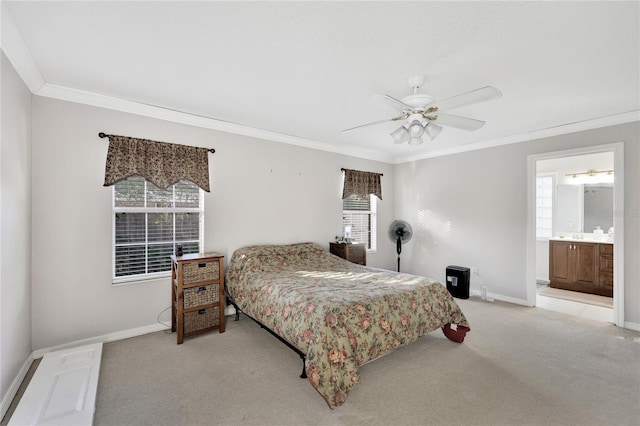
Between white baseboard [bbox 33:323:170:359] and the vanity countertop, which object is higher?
the vanity countertop

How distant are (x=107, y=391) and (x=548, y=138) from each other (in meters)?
5.50

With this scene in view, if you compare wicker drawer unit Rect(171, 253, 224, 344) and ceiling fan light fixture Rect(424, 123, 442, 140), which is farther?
wicker drawer unit Rect(171, 253, 224, 344)

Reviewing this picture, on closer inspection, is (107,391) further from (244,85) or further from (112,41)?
(244,85)

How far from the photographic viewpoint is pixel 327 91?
2799 millimetres

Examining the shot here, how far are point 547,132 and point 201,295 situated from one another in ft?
15.7

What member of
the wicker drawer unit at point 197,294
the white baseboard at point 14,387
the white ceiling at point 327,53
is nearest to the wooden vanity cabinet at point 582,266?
the white ceiling at point 327,53

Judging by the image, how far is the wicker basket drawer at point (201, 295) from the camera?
296 centimetres

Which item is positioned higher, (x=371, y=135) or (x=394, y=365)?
(x=371, y=135)

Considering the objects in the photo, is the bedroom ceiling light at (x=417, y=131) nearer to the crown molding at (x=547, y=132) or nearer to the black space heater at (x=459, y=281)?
the crown molding at (x=547, y=132)

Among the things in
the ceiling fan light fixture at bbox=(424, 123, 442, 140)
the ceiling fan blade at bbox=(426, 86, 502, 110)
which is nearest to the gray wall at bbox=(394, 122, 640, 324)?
the ceiling fan light fixture at bbox=(424, 123, 442, 140)

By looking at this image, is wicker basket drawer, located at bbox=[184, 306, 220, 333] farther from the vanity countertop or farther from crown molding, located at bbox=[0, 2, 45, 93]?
the vanity countertop

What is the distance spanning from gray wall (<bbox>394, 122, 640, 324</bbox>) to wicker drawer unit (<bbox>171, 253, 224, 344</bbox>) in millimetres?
3722

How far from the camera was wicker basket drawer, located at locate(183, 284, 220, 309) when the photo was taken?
2965mm

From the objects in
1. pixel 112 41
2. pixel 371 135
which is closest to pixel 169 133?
pixel 112 41
